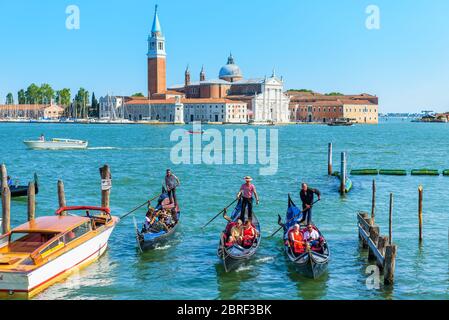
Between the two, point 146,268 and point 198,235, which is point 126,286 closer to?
point 146,268

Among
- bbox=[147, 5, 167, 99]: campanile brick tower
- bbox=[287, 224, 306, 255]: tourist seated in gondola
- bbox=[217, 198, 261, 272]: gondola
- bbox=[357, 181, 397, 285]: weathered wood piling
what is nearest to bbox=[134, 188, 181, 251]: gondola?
bbox=[217, 198, 261, 272]: gondola

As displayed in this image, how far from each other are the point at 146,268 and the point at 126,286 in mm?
1180

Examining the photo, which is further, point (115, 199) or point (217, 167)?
point (217, 167)

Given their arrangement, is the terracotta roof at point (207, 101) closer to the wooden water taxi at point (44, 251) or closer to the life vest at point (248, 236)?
the life vest at point (248, 236)

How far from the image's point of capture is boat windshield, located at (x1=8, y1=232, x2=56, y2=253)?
11844 millimetres

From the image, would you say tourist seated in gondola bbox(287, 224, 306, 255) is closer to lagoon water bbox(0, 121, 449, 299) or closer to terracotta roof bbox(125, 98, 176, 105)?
lagoon water bbox(0, 121, 449, 299)

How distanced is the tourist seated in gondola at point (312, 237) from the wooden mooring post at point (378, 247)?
1.08 meters

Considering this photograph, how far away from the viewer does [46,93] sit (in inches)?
6412

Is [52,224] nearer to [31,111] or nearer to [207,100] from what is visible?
[207,100]

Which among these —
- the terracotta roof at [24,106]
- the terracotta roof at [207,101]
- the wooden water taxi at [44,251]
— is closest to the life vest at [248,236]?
the wooden water taxi at [44,251]

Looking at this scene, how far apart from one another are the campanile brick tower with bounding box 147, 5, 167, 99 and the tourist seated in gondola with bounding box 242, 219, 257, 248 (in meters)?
122

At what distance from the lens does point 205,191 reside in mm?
25984

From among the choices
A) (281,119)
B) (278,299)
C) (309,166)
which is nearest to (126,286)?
(278,299)

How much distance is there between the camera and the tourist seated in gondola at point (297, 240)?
12938 millimetres
